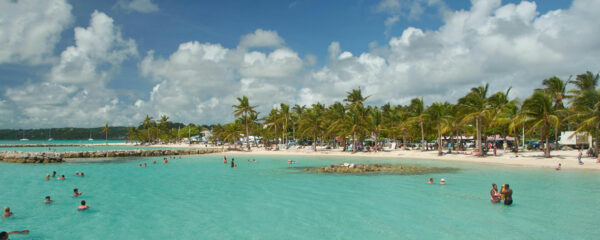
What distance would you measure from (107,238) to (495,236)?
15470 mm

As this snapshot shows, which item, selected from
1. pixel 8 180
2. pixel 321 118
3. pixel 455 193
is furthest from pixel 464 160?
pixel 8 180

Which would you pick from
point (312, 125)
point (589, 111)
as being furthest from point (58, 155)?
point (589, 111)

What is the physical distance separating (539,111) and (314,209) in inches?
1298

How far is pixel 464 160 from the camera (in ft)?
147

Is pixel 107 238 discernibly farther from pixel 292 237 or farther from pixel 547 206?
pixel 547 206

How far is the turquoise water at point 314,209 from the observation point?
14695 millimetres

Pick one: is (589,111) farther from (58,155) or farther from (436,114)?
(58,155)

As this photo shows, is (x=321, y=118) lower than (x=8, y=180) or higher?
higher

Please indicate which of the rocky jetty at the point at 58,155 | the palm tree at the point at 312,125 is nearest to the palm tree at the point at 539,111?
the palm tree at the point at 312,125

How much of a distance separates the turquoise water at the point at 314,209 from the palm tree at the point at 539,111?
351 inches

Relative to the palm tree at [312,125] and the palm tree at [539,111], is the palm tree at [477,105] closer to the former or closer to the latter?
the palm tree at [539,111]

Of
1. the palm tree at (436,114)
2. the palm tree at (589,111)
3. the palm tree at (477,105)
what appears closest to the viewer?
the palm tree at (589,111)

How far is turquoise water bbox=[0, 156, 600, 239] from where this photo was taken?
14.7 meters

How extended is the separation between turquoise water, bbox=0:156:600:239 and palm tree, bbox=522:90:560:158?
891cm
